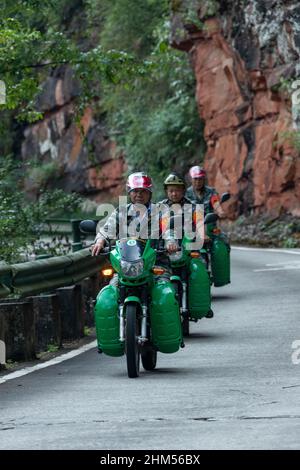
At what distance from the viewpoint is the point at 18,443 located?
25.4ft

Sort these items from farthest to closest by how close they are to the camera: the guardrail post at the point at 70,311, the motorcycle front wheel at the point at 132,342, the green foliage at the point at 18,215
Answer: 1. the green foliage at the point at 18,215
2. the guardrail post at the point at 70,311
3. the motorcycle front wheel at the point at 132,342

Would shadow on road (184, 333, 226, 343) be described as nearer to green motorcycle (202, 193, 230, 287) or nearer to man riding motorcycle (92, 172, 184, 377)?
man riding motorcycle (92, 172, 184, 377)

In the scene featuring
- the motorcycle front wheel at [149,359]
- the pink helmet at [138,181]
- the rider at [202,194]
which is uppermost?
the pink helmet at [138,181]

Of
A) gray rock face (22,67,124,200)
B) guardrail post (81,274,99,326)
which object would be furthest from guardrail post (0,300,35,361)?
gray rock face (22,67,124,200)

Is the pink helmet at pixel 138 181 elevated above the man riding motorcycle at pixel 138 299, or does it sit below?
above

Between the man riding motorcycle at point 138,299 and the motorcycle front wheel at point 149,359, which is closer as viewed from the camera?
the man riding motorcycle at point 138,299

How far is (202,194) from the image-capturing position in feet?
59.3

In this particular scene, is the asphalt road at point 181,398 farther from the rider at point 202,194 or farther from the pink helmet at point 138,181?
the rider at point 202,194

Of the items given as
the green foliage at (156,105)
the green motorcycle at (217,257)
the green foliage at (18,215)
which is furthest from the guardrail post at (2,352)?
the green foliage at (156,105)

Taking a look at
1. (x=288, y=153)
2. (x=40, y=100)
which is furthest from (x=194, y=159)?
(x=40, y=100)

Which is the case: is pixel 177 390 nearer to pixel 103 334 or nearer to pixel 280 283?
pixel 103 334

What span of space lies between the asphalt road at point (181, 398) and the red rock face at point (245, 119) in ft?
67.7

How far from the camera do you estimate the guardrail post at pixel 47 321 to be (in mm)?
13984

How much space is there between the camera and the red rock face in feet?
119
